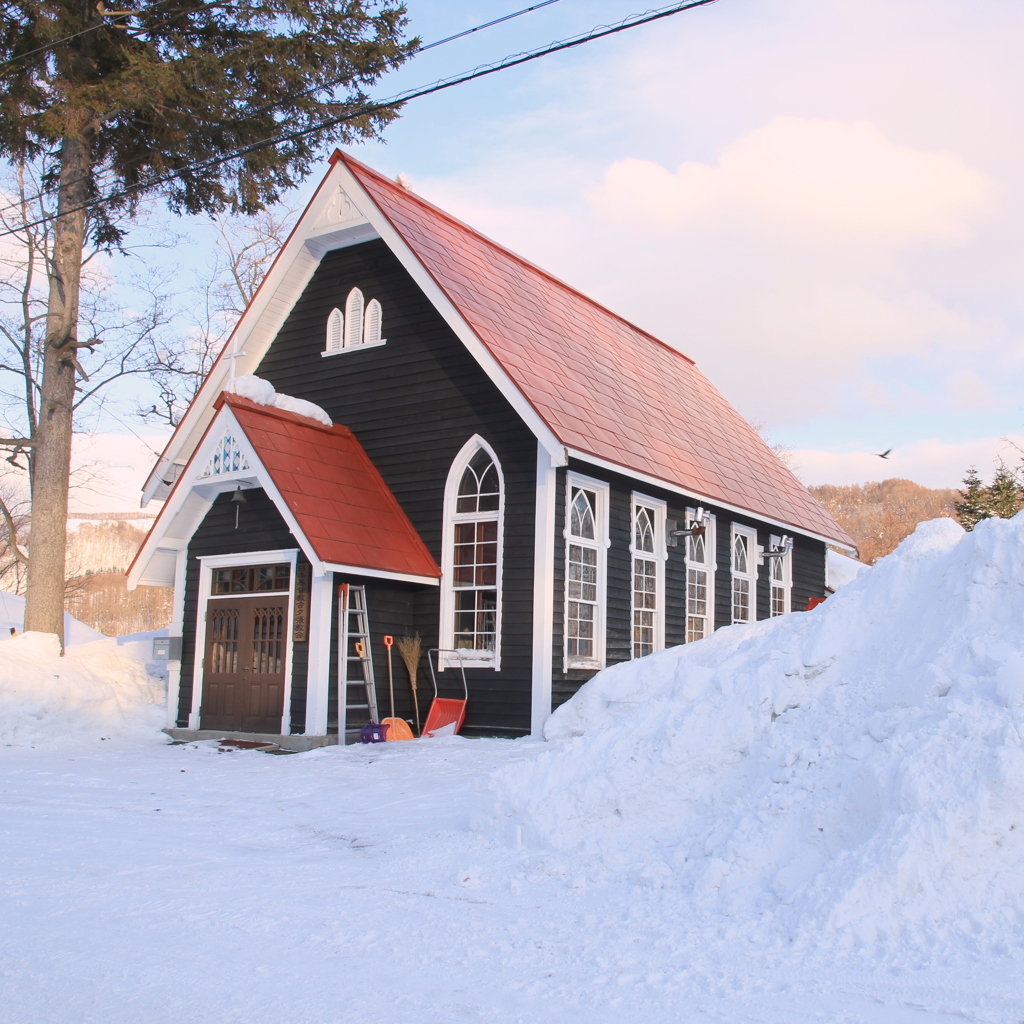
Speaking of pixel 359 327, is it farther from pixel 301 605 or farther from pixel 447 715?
pixel 447 715

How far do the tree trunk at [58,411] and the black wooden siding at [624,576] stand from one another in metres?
8.98

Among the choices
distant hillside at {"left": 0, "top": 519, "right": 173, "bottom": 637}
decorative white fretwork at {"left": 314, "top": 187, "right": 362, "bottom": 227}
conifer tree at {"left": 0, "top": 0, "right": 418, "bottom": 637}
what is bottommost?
distant hillside at {"left": 0, "top": 519, "right": 173, "bottom": 637}

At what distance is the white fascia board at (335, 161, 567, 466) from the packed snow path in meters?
5.65

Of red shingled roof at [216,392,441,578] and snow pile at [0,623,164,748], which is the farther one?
snow pile at [0,623,164,748]

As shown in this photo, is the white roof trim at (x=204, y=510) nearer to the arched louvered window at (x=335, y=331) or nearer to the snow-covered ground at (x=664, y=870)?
the arched louvered window at (x=335, y=331)

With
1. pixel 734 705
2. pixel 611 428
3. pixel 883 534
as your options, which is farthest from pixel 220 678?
pixel 883 534

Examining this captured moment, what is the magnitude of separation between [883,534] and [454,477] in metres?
63.5

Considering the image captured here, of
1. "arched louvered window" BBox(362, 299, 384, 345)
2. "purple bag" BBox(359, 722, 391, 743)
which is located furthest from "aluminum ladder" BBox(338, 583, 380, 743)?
"arched louvered window" BBox(362, 299, 384, 345)

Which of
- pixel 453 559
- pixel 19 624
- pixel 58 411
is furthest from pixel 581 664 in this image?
pixel 19 624

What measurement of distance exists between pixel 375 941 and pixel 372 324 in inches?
461

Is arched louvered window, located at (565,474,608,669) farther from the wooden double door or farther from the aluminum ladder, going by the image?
the wooden double door

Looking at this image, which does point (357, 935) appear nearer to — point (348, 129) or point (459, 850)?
point (459, 850)

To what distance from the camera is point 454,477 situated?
1453 cm

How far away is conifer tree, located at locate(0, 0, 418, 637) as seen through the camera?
17.0 m
